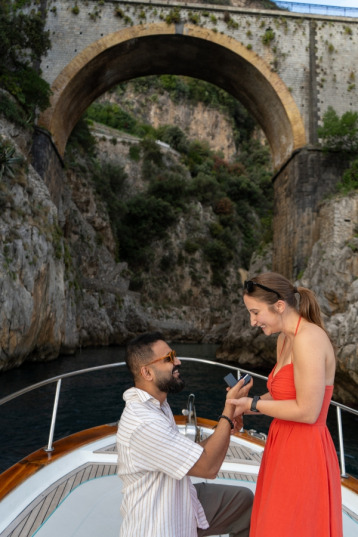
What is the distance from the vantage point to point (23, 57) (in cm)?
1567

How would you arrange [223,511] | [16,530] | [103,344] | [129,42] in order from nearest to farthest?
[223,511] < [16,530] < [129,42] < [103,344]

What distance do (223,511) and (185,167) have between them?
4050 cm

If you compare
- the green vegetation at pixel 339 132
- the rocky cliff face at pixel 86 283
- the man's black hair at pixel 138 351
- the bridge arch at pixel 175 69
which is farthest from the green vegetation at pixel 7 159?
the man's black hair at pixel 138 351

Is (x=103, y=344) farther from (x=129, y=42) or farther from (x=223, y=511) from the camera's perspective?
(x=223, y=511)

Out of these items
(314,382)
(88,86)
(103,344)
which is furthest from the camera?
(103,344)

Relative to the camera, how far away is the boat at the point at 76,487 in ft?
7.54

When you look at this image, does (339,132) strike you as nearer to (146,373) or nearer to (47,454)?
(47,454)

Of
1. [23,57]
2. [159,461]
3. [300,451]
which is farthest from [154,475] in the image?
[23,57]

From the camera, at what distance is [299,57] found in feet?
54.4

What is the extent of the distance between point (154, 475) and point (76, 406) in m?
7.23

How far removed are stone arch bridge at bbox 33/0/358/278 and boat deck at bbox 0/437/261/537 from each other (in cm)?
1256

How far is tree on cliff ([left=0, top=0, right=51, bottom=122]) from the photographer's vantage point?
1440 cm

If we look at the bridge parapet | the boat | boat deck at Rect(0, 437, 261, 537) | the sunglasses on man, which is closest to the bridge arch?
the bridge parapet

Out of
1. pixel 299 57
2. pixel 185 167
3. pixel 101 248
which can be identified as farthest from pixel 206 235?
pixel 299 57
